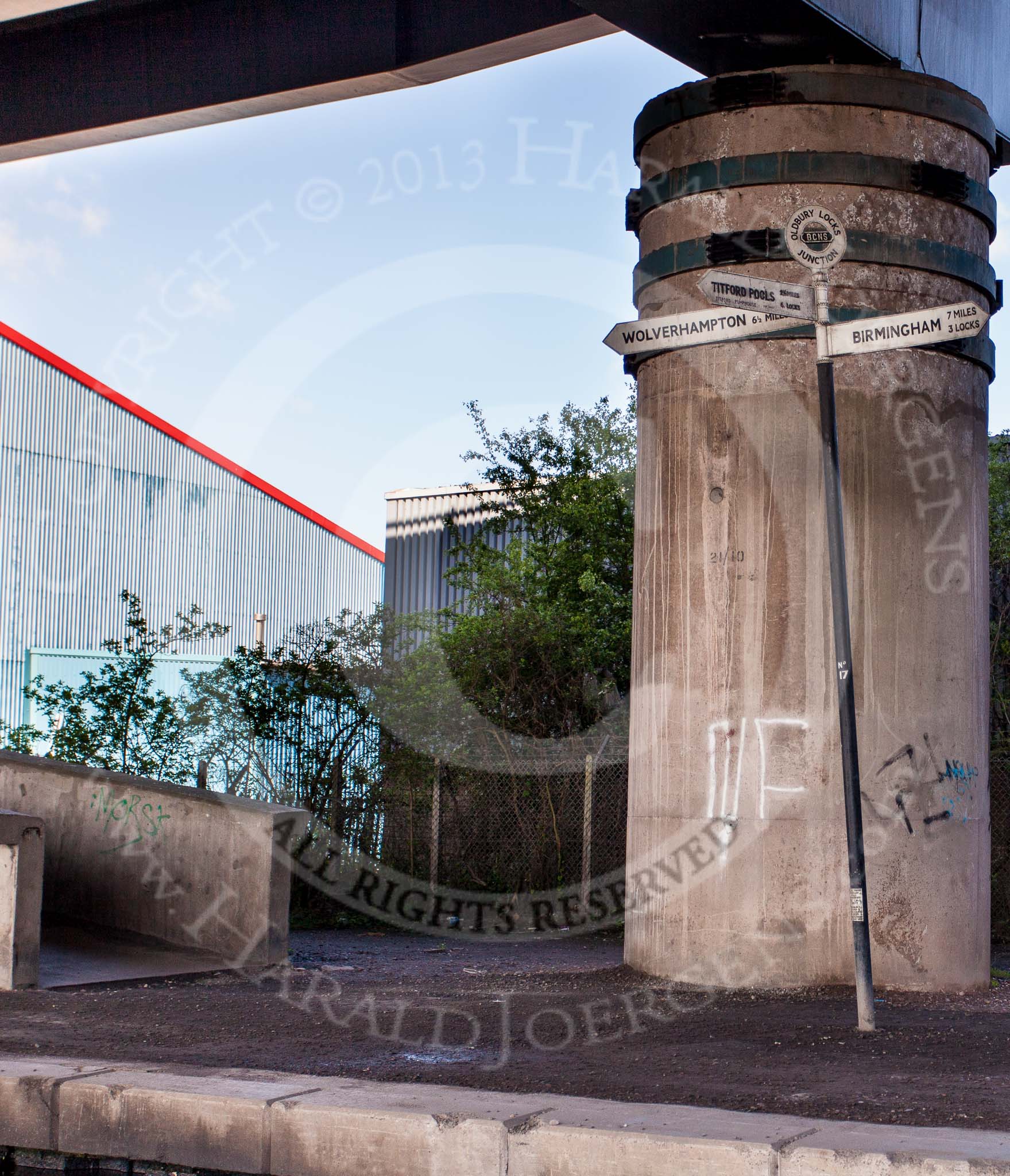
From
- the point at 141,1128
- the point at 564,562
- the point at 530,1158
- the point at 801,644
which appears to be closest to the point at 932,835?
the point at 801,644

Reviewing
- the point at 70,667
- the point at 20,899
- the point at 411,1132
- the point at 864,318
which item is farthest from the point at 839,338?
the point at 70,667

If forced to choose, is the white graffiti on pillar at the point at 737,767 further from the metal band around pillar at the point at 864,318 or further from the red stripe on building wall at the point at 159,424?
the red stripe on building wall at the point at 159,424

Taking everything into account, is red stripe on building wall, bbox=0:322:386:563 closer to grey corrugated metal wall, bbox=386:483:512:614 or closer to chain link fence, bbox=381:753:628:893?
grey corrugated metal wall, bbox=386:483:512:614

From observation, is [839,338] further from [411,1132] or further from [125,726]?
[125,726]

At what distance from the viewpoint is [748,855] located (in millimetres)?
8375

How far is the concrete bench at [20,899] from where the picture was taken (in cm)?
850

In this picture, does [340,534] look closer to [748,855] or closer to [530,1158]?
[748,855]

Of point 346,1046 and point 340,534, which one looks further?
point 340,534

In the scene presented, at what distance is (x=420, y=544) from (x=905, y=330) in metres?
20.9

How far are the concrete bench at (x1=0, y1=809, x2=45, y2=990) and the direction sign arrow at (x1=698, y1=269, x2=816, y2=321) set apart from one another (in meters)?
5.35

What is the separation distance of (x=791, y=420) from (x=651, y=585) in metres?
1.39

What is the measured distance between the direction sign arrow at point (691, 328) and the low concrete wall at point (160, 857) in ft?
14.6

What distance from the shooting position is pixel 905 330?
22.9ft

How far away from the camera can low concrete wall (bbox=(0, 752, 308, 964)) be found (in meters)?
9.98
